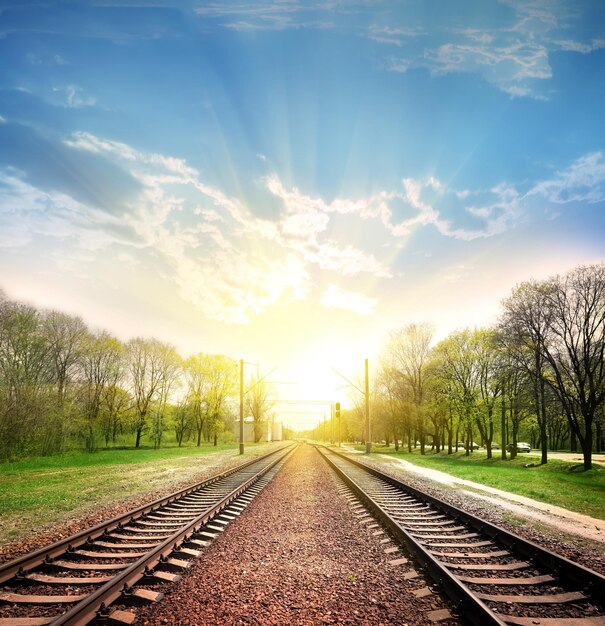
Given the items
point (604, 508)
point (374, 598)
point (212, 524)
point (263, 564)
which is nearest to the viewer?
point (374, 598)

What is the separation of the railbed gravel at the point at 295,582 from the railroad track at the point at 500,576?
1.09ft

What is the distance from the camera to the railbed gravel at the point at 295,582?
4316mm

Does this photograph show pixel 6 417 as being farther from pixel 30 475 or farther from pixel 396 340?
pixel 396 340

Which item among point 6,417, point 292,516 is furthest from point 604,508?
point 6,417

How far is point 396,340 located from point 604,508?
1228 inches

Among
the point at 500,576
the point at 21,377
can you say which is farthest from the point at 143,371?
the point at 500,576

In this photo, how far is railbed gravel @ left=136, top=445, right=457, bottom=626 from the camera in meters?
4.32

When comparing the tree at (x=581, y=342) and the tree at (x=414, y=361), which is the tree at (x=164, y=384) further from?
the tree at (x=581, y=342)

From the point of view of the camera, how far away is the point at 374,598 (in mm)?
4773

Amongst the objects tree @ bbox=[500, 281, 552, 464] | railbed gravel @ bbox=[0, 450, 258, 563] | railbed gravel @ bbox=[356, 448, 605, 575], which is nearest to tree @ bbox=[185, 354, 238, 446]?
tree @ bbox=[500, 281, 552, 464]

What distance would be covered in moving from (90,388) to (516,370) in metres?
43.9

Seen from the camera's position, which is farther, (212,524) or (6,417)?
(6,417)

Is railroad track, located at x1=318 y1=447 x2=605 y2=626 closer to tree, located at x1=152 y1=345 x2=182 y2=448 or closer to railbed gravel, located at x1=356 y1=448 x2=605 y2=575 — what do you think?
railbed gravel, located at x1=356 y1=448 x2=605 y2=575

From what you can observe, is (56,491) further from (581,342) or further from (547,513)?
(581,342)
